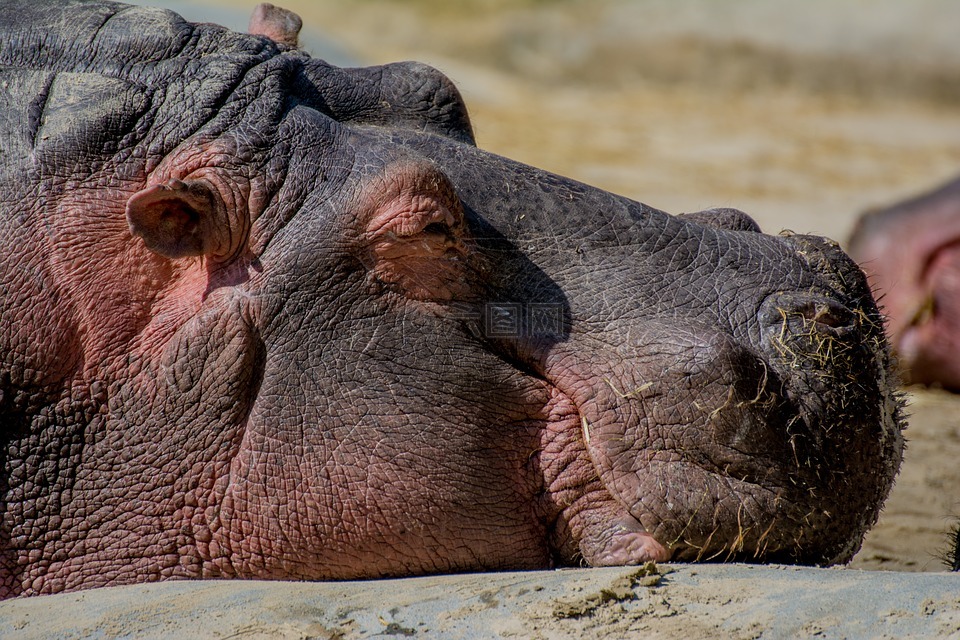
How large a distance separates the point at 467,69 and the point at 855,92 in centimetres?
519

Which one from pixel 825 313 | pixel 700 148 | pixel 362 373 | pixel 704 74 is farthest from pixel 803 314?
pixel 704 74

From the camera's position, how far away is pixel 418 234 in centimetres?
264

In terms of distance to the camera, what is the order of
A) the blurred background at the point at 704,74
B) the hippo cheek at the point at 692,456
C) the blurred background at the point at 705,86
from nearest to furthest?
the hippo cheek at the point at 692,456
the blurred background at the point at 705,86
the blurred background at the point at 704,74

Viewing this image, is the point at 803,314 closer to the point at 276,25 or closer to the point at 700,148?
the point at 276,25

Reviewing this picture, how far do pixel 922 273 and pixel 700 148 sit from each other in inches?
192

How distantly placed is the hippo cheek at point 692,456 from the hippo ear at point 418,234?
46cm

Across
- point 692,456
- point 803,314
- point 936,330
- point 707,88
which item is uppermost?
point 707,88

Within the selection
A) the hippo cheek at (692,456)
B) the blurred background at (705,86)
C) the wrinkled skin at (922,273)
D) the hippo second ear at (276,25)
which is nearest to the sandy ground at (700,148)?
the blurred background at (705,86)

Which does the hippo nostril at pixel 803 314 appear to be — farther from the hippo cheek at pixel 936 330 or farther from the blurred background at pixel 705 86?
the blurred background at pixel 705 86

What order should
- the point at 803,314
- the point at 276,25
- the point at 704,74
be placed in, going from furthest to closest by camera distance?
the point at 704,74, the point at 276,25, the point at 803,314

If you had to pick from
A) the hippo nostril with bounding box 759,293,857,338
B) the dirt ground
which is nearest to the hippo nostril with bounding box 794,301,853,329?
the hippo nostril with bounding box 759,293,857,338

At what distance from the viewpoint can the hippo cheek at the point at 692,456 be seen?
2562 millimetres

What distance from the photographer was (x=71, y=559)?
2.69 meters

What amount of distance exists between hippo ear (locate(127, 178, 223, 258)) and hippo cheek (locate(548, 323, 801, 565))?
3.17 ft
